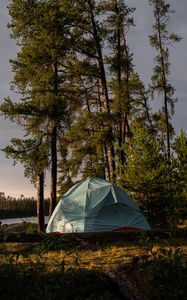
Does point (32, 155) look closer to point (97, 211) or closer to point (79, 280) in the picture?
point (97, 211)

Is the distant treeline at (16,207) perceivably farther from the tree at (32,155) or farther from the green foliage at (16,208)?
the tree at (32,155)

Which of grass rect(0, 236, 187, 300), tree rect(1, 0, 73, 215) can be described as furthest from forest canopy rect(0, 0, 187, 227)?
grass rect(0, 236, 187, 300)

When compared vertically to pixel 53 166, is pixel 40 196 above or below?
below

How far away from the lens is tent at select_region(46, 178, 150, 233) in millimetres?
15273

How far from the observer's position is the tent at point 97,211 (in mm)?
15273

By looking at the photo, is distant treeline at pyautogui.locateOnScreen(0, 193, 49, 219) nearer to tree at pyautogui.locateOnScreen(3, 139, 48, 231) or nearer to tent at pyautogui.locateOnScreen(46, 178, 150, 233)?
tree at pyautogui.locateOnScreen(3, 139, 48, 231)

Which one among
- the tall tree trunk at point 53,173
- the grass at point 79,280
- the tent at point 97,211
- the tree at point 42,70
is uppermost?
the tree at point 42,70

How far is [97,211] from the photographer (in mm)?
15430

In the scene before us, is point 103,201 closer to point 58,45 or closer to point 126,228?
point 126,228

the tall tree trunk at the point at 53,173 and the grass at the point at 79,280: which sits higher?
the tall tree trunk at the point at 53,173

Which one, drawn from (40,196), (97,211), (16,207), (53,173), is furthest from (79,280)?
(16,207)

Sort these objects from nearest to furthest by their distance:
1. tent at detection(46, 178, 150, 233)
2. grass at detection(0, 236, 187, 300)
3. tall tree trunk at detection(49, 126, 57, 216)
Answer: grass at detection(0, 236, 187, 300)
tent at detection(46, 178, 150, 233)
tall tree trunk at detection(49, 126, 57, 216)

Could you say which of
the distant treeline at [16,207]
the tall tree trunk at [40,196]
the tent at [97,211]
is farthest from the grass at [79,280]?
the distant treeline at [16,207]

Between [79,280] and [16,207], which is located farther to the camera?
[16,207]
